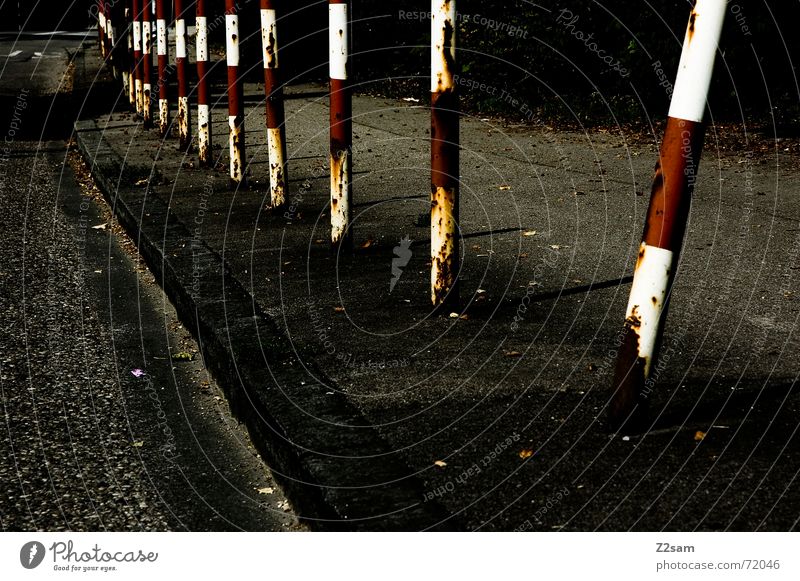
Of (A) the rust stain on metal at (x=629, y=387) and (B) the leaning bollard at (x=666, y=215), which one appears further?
(A) the rust stain on metal at (x=629, y=387)

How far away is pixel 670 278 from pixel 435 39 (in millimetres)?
1703

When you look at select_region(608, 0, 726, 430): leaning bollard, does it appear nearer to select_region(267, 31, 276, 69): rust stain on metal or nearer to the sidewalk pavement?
the sidewalk pavement

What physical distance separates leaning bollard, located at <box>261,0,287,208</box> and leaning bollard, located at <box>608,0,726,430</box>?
4.08 metres

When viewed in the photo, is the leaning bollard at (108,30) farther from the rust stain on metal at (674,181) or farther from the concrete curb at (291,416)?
the rust stain on metal at (674,181)

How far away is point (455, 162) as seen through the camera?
14.4ft

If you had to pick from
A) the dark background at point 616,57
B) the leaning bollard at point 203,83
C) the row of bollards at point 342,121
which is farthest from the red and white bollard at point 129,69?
the leaning bollard at point 203,83

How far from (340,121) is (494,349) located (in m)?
2.01

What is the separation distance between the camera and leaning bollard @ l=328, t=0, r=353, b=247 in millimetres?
5508

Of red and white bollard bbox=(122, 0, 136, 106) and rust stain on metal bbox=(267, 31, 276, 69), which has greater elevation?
rust stain on metal bbox=(267, 31, 276, 69)

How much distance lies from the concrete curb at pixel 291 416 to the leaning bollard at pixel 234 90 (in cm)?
208

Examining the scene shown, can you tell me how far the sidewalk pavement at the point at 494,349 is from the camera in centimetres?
283

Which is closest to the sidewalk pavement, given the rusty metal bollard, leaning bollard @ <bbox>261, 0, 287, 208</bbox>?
leaning bollard @ <bbox>261, 0, 287, 208</bbox>

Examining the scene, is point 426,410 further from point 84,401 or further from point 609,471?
point 84,401

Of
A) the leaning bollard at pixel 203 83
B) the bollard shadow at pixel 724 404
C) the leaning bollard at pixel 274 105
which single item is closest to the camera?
the bollard shadow at pixel 724 404
